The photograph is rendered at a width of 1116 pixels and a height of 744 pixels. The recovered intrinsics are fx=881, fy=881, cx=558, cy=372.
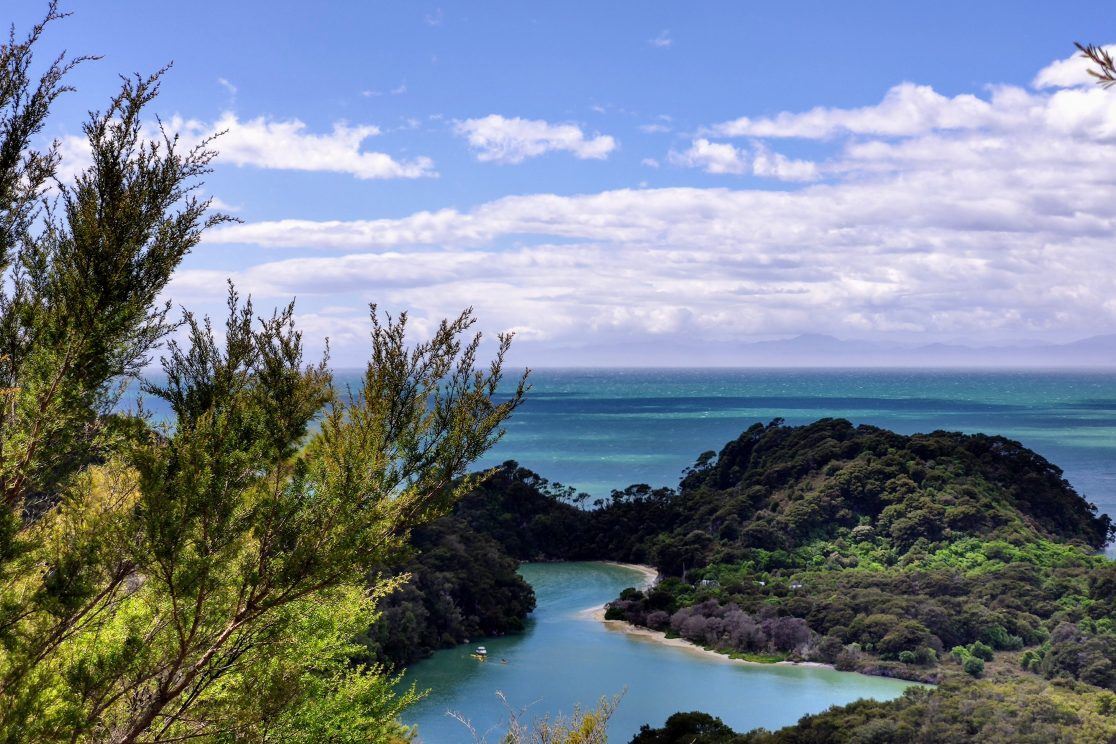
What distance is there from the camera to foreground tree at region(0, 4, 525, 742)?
19.5ft

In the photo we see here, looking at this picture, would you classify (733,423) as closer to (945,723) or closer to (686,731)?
(945,723)

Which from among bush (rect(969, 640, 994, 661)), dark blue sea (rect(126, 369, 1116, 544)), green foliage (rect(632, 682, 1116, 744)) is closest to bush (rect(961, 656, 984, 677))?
bush (rect(969, 640, 994, 661))

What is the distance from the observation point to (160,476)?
226 inches

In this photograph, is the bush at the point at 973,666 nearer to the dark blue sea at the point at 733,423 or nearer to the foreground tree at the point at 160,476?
the foreground tree at the point at 160,476

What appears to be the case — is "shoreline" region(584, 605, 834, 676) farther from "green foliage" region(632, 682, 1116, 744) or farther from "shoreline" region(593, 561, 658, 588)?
"green foliage" region(632, 682, 1116, 744)

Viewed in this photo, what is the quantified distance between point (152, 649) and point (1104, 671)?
25919 millimetres

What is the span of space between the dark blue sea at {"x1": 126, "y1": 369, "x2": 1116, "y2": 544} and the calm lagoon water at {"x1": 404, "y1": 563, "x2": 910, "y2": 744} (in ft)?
111

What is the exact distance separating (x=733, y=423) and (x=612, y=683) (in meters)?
99.2

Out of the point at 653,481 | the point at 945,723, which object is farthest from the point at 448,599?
the point at 653,481

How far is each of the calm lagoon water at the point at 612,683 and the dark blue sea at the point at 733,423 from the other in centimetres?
3378

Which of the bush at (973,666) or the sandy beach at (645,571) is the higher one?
the bush at (973,666)

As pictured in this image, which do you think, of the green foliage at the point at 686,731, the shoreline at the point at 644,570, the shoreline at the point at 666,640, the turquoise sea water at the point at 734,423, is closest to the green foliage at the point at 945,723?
the green foliage at the point at 686,731

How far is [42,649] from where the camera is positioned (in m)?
6.17

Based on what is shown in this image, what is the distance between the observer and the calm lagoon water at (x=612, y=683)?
23.4 metres
